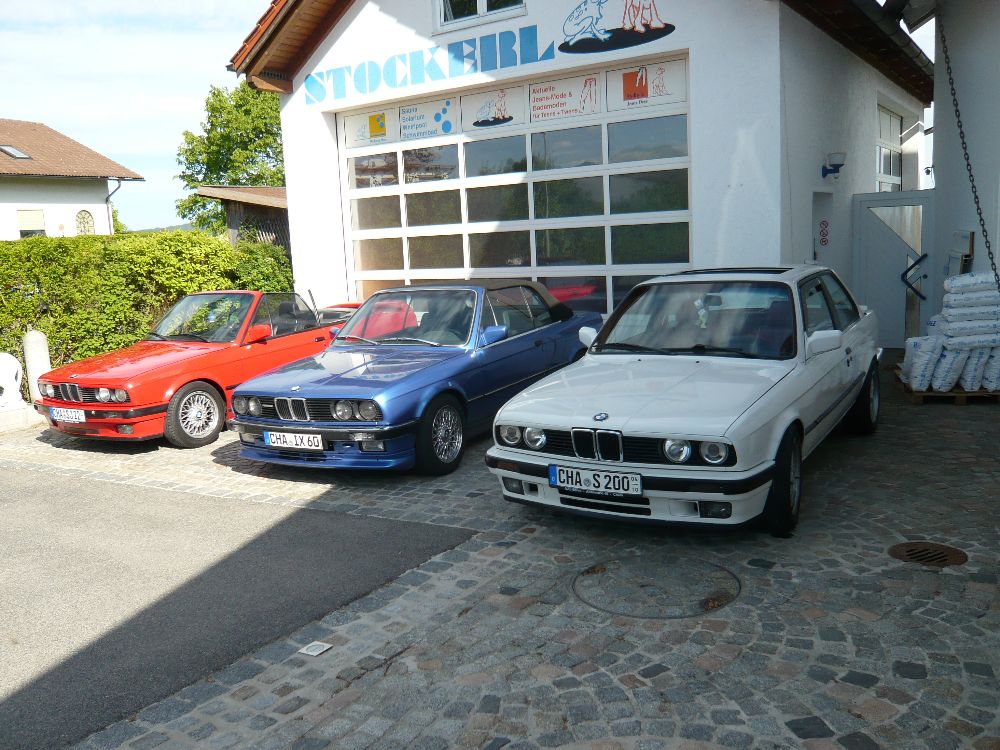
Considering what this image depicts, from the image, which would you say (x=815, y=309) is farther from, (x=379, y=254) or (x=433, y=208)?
(x=379, y=254)

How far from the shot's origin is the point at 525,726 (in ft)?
11.8

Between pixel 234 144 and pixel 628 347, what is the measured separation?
57.3m

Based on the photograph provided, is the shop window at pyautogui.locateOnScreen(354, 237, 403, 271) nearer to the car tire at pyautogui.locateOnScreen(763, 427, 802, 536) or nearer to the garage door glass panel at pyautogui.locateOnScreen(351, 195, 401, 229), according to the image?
the garage door glass panel at pyautogui.locateOnScreen(351, 195, 401, 229)

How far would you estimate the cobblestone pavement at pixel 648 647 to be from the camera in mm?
3561

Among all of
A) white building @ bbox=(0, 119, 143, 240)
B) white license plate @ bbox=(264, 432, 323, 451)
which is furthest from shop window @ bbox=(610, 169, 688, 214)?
white building @ bbox=(0, 119, 143, 240)

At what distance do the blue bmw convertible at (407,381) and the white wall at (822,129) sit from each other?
378 centimetres

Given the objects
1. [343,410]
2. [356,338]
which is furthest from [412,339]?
[343,410]

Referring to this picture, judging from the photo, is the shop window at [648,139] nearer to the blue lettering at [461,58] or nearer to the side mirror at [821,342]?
the blue lettering at [461,58]

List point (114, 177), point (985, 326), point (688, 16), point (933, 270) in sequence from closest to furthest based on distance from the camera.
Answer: point (985, 326) → point (688, 16) → point (933, 270) → point (114, 177)

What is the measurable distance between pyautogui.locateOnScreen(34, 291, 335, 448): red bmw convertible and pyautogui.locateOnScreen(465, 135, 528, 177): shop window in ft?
12.3

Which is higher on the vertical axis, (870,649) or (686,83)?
(686,83)

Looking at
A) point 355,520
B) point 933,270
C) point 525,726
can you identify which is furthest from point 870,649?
point 933,270

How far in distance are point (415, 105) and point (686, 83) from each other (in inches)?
172

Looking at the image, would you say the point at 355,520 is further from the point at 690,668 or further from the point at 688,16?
the point at 688,16
